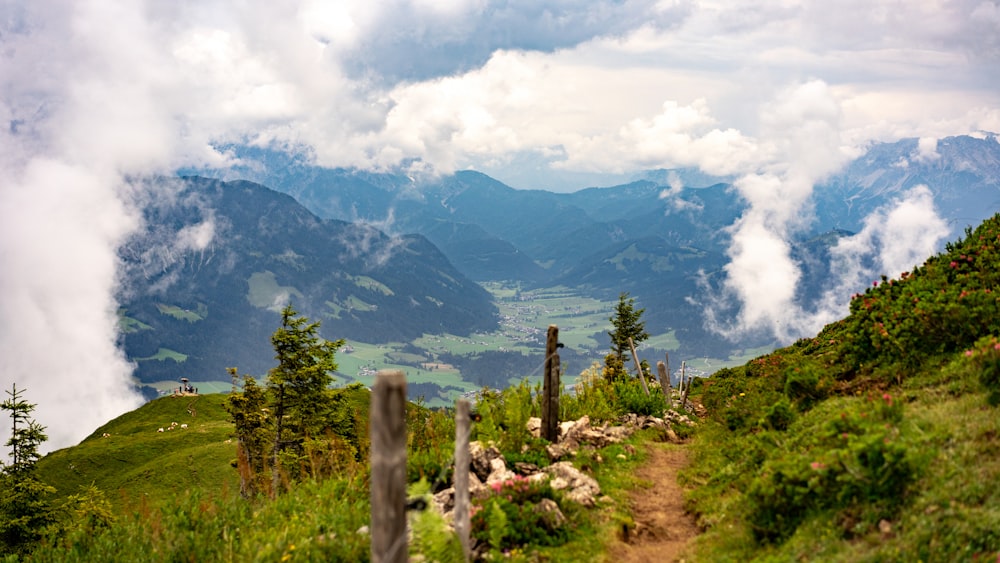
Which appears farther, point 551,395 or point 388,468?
point 551,395

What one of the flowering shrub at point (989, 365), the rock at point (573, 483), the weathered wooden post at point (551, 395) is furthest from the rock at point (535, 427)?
the flowering shrub at point (989, 365)

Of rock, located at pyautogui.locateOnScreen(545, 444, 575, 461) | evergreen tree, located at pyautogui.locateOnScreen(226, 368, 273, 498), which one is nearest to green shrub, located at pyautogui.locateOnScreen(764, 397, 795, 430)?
rock, located at pyautogui.locateOnScreen(545, 444, 575, 461)

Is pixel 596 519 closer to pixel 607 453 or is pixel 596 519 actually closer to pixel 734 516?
pixel 734 516

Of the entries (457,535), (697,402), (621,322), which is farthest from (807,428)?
(621,322)

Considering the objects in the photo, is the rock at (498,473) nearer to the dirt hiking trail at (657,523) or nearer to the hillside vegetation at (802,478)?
the hillside vegetation at (802,478)

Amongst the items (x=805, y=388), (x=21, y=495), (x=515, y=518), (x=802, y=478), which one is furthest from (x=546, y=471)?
(x=21, y=495)

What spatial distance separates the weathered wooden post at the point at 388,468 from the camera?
209 inches

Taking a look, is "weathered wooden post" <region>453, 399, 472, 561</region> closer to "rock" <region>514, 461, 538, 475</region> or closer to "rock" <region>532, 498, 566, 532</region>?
"rock" <region>532, 498, 566, 532</region>

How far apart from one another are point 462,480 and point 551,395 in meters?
6.47

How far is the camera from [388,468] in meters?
5.44

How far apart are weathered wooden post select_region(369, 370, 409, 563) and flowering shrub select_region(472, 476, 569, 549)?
2.91 meters

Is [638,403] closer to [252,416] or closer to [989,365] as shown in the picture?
[989,365]

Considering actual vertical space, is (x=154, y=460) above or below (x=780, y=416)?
below

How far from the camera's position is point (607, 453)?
49.0 feet
